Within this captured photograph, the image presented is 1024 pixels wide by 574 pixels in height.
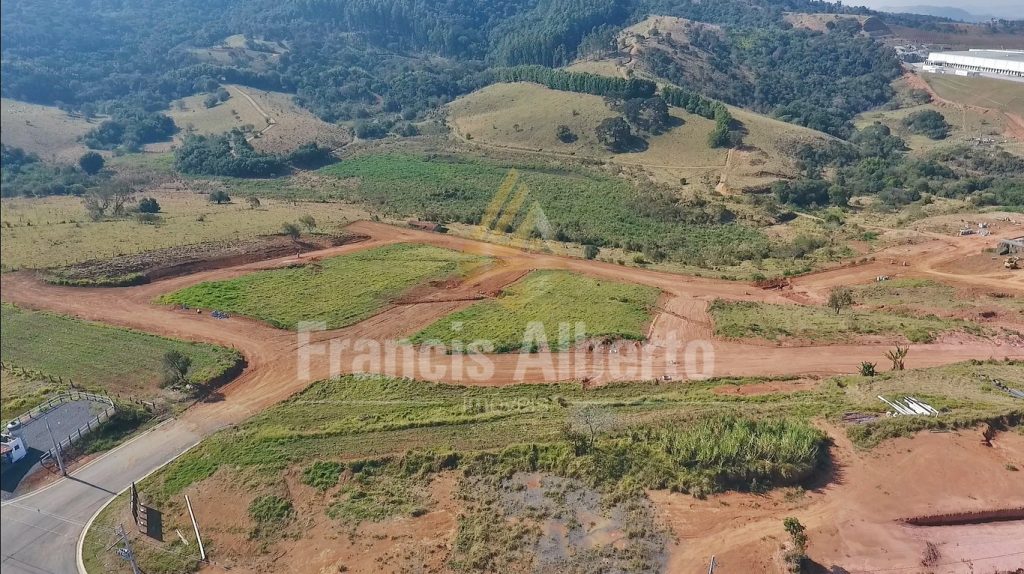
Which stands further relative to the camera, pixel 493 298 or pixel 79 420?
pixel 493 298

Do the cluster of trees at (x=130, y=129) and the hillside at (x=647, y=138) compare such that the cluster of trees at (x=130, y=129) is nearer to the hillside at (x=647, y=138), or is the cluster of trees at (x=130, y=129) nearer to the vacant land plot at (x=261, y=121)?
the vacant land plot at (x=261, y=121)

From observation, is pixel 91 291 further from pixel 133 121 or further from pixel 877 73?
pixel 877 73

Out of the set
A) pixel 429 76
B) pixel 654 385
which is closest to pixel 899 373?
pixel 654 385

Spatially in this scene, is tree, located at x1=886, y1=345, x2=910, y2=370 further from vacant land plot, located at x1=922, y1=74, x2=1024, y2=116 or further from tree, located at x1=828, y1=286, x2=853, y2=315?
vacant land plot, located at x1=922, y1=74, x2=1024, y2=116

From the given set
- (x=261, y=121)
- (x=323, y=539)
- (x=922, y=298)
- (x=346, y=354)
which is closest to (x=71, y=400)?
(x=346, y=354)

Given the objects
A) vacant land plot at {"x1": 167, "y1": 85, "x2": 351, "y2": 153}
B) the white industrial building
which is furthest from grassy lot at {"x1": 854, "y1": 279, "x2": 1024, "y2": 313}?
the white industrial building

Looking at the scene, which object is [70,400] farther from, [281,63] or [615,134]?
[281,63]
